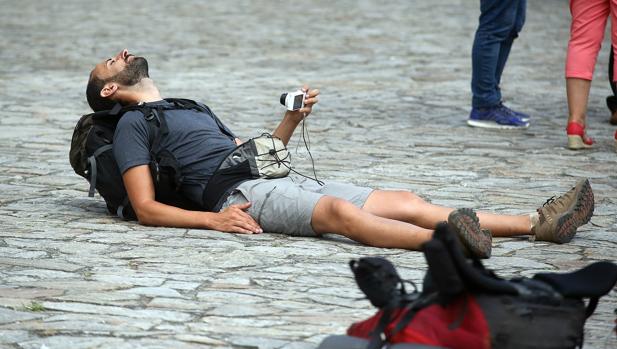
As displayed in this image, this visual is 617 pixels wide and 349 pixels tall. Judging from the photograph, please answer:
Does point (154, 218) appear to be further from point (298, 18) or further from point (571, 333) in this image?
point (298, 18)

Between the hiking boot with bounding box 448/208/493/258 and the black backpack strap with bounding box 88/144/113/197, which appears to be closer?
the hiking boot with bounding box 448/208/493/258

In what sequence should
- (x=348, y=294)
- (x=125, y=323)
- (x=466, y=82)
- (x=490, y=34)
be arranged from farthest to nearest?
(x=466, y=82)
(x=490, y=34)
(x=348, y=294)
(x=125, y=323)

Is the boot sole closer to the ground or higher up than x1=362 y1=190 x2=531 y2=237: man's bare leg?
higher up

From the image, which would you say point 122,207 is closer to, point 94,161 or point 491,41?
point 94,161

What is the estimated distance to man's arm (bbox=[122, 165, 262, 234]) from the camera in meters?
6.10

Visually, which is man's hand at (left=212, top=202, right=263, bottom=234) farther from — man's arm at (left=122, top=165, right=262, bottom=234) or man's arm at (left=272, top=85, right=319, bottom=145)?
man's arm at (left=272, top=85, right=319, bottom=145)

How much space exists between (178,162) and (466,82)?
681 cm

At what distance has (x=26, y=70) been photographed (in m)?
13.2

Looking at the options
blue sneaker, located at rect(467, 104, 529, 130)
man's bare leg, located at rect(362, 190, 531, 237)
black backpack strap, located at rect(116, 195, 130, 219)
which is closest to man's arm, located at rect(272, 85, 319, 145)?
man's bare leg, located at rect(362, 190, 531, 237)

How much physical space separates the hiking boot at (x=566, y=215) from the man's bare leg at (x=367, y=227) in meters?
0.64

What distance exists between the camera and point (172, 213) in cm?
618

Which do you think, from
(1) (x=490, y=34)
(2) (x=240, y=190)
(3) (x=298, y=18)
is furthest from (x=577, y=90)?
(3) (x=298, y=18)

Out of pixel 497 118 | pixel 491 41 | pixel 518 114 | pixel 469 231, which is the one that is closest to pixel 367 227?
pixel 469 231

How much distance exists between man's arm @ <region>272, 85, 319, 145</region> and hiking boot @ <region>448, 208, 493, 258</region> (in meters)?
1.29
